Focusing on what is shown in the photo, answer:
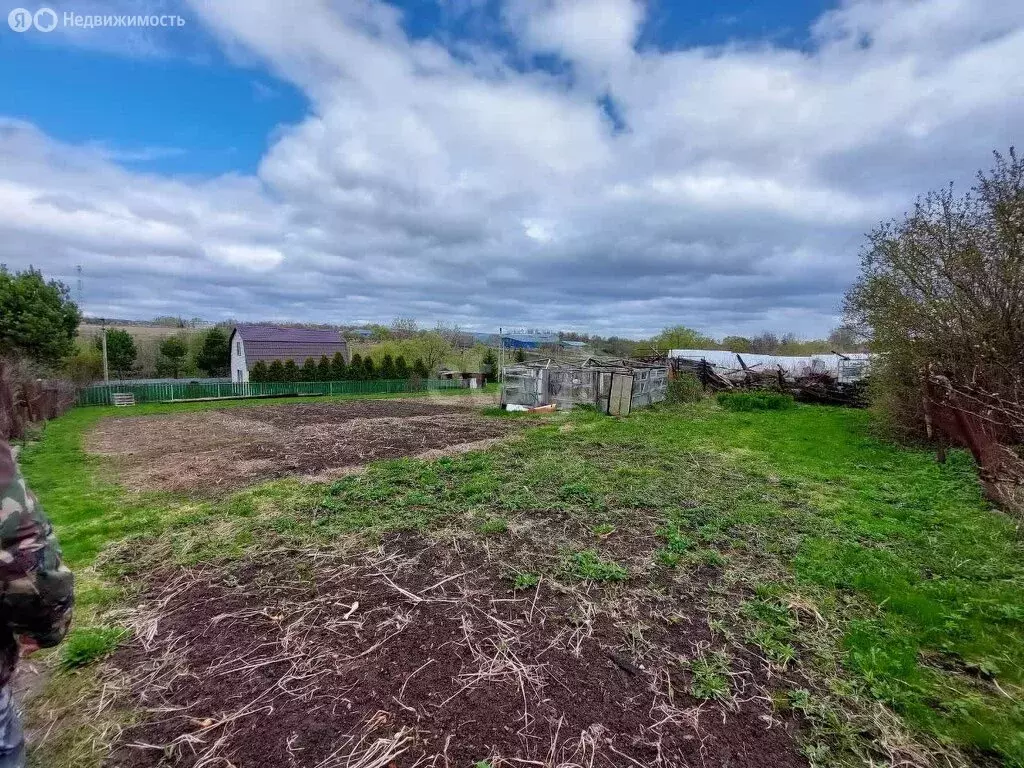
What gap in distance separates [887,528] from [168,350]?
46.0m

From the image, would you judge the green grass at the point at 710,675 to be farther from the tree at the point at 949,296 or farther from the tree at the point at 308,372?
the tree at the point at 308,372

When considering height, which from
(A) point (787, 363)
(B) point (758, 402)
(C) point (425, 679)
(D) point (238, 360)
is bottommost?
(C) point (425, 679)

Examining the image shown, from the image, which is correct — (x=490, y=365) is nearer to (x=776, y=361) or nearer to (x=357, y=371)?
(x=357, y=371)

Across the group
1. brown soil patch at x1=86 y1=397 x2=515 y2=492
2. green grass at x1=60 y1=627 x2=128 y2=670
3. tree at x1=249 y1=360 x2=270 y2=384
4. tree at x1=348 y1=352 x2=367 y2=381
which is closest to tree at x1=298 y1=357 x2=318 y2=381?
tree at x1=249 y1=360 x2=270 y2=384

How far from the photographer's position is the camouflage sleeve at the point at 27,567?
1369 mm

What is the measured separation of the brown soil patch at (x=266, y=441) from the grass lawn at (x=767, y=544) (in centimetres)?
73

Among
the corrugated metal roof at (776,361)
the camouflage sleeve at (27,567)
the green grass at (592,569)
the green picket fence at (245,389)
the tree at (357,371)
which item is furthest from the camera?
the tree at (357,371)

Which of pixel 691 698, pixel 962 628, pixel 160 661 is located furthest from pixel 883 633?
pixel 160 661

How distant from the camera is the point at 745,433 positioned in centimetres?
1214

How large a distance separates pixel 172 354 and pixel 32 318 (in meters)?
22.2

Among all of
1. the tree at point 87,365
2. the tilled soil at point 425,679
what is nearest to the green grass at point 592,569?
the tilled soil at point 425,679

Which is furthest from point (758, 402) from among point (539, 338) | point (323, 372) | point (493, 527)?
point (323, 372)

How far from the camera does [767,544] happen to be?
4.68 meters

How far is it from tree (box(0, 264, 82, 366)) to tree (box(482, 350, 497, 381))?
21.8m
